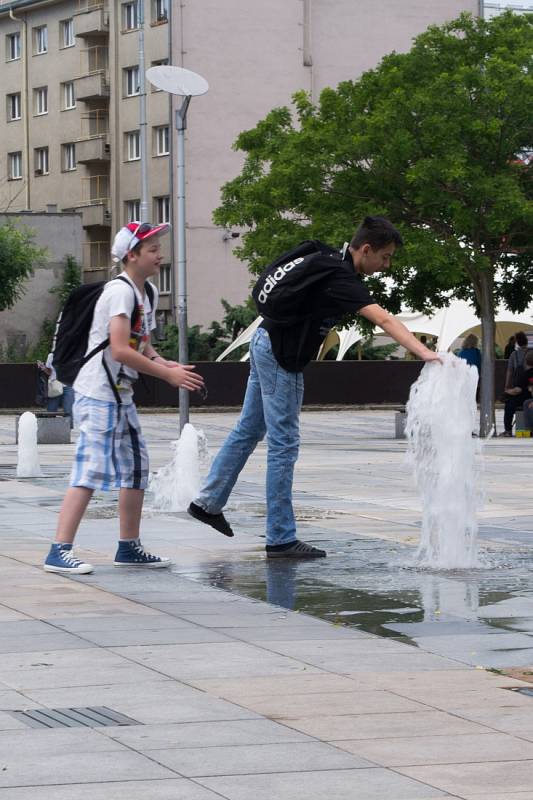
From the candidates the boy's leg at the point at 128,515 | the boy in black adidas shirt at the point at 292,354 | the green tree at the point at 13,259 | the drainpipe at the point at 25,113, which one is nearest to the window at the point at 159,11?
the drainpipe at the point at 25,113

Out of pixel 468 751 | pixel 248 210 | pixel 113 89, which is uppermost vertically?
pixel 113 89

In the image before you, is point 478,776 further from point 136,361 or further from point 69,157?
point 69,157

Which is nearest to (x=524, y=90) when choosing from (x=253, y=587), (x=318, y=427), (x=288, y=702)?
(x=318, y=427)

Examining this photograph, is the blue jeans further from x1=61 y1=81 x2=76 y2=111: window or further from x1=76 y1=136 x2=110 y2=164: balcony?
x1=61 y1=81 x2=76 y2=111: window

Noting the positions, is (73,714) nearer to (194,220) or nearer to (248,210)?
(248,210)

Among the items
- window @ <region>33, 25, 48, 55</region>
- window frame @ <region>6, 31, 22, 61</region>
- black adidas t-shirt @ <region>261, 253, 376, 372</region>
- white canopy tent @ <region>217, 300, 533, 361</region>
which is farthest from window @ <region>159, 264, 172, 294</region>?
black adidas t-shirt @ <region>261, 253, 376, 372</region>

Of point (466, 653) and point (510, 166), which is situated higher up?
point (510, 166)

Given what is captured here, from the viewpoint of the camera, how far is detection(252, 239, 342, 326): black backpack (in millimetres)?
8805

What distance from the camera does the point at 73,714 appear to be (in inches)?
206

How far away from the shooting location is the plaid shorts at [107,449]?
28.0 ft

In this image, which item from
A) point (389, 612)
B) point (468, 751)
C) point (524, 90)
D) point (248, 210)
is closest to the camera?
point (468, 751)

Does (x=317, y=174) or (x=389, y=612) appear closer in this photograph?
(x=389, y=612)

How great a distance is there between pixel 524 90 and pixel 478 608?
919 inches

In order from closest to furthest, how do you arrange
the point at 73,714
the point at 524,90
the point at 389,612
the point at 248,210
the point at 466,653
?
the point at 73,714
the point at 466,653
the point at 389,612
the point at 524,90
the point at 248,210
